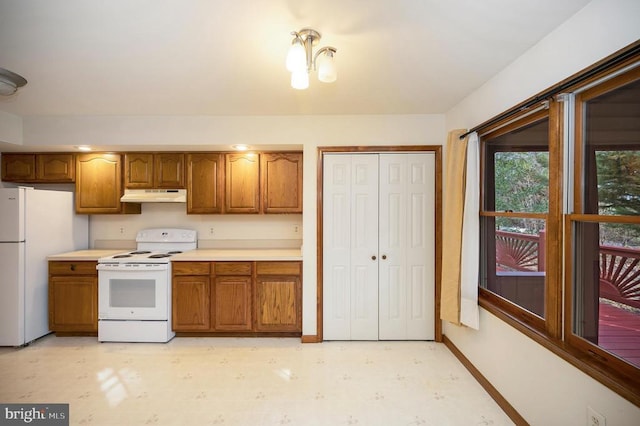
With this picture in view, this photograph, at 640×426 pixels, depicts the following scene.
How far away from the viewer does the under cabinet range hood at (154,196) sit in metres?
3.51

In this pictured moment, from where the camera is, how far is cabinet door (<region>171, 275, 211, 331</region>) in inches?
129

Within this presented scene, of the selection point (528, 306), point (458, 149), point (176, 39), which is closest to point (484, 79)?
point (458, 149)

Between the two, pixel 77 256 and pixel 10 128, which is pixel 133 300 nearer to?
pixel 77 256

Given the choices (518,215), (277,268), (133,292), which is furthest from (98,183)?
(518,215)

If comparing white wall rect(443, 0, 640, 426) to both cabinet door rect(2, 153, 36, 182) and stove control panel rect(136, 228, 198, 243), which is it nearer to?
stove control panel rect(136, 228, 198, 243)

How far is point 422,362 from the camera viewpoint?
280 cm

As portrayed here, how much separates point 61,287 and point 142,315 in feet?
3.27

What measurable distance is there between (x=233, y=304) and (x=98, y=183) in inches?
86.8

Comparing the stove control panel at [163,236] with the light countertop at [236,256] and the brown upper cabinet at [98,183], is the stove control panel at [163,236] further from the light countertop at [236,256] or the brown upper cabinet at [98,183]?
the brown upper cabinet at [98,183]

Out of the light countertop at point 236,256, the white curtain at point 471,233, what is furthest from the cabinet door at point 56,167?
the white curtain at point 471,233

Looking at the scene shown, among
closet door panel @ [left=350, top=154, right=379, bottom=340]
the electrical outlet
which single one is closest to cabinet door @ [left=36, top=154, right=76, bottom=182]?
closet door panel @ [left=350, top=154, right=379, bottom=340]

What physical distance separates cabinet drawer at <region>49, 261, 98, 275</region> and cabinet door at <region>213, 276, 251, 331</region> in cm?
140

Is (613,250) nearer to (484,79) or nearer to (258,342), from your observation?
(484,79)

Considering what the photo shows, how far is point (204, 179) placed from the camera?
3541 millimetres
